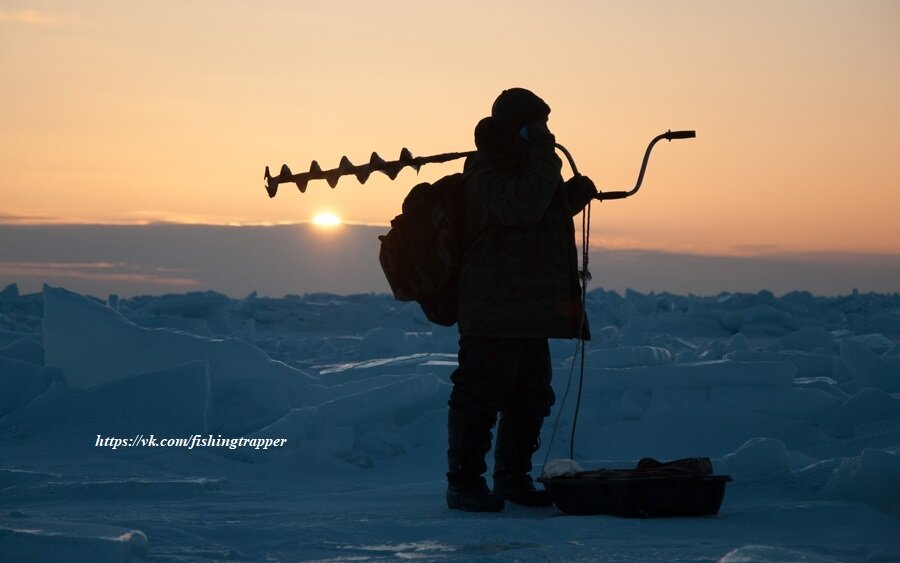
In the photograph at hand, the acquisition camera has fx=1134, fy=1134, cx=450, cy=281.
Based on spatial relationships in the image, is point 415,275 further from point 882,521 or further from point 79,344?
point 79,344

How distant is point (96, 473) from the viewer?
5.14 metres

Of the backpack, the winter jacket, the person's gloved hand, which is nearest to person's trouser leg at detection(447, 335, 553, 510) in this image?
the winter jacket

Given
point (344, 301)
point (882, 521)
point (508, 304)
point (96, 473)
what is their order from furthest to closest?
point (344, 301), point (96, 473), point (508, 304), point (882, 521)

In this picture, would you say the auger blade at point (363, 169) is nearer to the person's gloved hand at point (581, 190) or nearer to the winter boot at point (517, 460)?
the person's gloved hand at point (581, 190)

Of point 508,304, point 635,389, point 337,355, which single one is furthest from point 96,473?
point 337,355

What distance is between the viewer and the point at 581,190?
4281 millimetres

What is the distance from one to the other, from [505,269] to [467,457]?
2.34ft

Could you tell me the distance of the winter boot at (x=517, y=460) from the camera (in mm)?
4348

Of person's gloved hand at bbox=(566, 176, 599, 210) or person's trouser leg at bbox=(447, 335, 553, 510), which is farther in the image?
person's gloved hand at bbox=(566, 176, 599, 210)

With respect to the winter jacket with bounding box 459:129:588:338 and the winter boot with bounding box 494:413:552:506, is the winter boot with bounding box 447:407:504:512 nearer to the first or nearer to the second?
the winter boot with bounding box 494:413:552:506

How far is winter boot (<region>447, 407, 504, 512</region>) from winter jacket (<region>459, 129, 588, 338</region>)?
13.1 inches

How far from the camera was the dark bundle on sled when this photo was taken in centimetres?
386

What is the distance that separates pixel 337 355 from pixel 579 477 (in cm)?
780

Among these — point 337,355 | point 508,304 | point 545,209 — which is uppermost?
point 545,209
